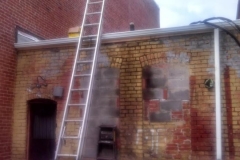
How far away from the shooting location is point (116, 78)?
278 inches

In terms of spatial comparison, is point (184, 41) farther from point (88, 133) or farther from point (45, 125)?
point (45, 125)

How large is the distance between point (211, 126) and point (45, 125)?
12.8 ft

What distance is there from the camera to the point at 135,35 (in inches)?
274

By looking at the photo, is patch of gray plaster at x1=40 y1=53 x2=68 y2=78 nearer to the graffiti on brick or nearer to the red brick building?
the red brick building

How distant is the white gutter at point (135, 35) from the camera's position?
6.50 metres

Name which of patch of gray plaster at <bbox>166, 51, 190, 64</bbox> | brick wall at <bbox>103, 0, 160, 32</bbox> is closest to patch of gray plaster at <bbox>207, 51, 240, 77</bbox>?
patch of gray plaster at <bbox>166, 51, 190, 64</bbox>

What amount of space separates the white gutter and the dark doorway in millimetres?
1339

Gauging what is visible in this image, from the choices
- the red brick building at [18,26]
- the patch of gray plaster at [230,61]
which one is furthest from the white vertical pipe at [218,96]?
the red brick building at [18,26]

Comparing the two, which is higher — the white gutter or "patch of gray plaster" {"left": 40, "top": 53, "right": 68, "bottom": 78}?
the white gutter

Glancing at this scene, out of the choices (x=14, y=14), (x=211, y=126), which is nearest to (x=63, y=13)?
(x=14, y=14)

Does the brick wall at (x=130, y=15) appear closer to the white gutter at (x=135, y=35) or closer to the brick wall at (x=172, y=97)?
the white gutter at (x=135, y=35)

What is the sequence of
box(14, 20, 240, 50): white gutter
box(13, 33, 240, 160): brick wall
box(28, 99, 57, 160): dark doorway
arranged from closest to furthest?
1. box(13, 33, 240, 160): brick wall
2. box(14, 20, 240, 50): white gutter
3. box(28, 99, 57, 160): dark doorway

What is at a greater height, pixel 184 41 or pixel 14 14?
pixel 14 14

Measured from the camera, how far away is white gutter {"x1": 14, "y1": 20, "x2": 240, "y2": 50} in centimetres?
650
